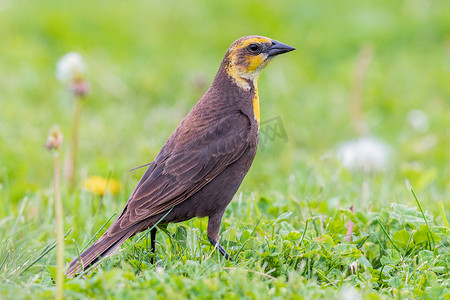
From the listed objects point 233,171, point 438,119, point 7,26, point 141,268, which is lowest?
point 438,119

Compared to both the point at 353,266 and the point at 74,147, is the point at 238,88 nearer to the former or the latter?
the point at 353,266

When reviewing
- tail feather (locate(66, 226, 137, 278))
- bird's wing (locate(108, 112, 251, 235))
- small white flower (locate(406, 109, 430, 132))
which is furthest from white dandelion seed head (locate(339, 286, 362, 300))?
small white flower (locate(406, 109, 430, 132))

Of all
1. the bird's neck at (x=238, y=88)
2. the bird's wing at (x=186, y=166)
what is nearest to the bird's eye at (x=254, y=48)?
the bird's neck at (x=238, y=88)

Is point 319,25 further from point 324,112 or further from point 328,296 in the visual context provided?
point 328,296

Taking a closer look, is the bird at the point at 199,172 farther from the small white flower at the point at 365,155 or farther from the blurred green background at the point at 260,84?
the small white flower at the point at 365,155

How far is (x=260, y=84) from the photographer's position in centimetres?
825

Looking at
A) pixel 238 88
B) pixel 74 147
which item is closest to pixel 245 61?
pixel 238 88

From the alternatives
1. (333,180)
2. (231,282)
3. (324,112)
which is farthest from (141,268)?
(324,112)

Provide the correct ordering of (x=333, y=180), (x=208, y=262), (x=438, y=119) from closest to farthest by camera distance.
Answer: (x=208, y=262) → (x=333, y=180) → (x=438, y=119)

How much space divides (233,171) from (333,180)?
5.35 feet

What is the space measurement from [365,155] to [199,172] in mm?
2783

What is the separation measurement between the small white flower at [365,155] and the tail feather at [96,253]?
2.87m

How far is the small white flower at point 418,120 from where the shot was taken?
7105mm

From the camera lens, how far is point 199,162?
400 cm
